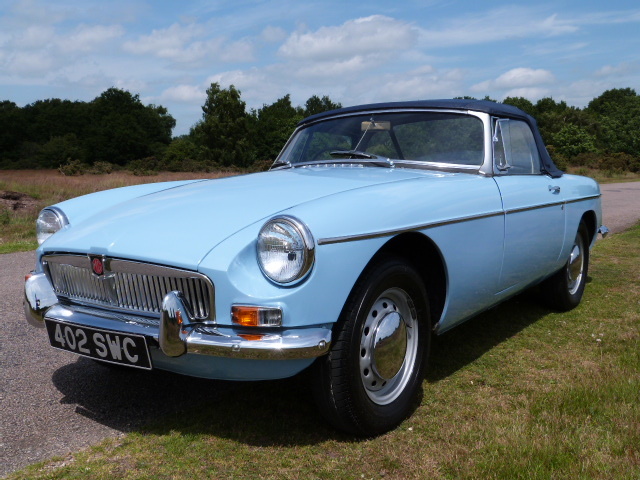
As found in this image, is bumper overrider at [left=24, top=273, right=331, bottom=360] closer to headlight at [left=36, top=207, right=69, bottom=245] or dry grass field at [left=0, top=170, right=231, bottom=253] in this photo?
headlight at [left=36, top=207, right=69, bottom=245]

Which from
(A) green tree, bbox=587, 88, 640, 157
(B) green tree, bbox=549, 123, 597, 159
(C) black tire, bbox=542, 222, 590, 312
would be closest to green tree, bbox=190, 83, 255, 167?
(B) green tree, bbox=549, 123, 597, 159

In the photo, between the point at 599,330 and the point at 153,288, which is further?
the point at 599,330

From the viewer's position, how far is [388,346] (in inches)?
101

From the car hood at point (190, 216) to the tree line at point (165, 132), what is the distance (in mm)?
39904

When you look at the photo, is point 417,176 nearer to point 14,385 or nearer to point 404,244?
point 404,244

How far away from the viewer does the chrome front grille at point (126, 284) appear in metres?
2.28

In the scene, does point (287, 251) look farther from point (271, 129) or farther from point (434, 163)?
point (271, 129)

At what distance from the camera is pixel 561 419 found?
102 inches

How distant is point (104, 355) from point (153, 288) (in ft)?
A: 1.12

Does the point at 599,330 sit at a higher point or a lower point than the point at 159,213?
lower

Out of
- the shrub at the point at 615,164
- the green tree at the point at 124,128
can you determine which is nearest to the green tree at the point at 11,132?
the green tree at the point at 124,128

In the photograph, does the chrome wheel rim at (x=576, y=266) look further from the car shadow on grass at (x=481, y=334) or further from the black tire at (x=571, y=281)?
the car shadow on grass at (x=481, y=334)

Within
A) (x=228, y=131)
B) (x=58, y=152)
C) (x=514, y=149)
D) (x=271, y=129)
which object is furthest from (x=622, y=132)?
(x=514, y=149)

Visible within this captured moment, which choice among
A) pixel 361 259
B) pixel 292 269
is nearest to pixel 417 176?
pixel 361 259
